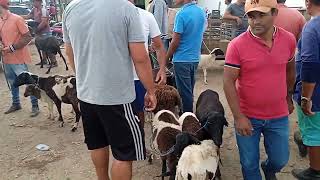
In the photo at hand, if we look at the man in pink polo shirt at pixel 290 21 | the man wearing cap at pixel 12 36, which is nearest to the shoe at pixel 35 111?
the man wearing cap at pixel 12 36

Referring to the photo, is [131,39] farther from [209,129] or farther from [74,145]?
[74,145]

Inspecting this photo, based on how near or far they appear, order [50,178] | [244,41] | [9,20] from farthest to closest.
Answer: [9,20], [50,178], [244,41]

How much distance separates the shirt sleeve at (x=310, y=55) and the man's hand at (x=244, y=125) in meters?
0.79

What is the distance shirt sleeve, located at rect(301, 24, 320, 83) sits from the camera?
3057 millimetres

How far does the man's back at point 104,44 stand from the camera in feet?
7.84

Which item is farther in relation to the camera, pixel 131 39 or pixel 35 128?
pixel 35 128

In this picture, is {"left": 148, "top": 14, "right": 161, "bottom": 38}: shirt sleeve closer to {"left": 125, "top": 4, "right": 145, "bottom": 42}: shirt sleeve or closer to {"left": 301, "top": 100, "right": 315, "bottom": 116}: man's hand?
{"left": 125, "top": 4, "right": 145, "bottom": 42}: shirt sleeve

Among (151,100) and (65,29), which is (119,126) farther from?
(65,29)

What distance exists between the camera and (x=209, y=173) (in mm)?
3326

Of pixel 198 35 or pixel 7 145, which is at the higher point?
pixel 198 35

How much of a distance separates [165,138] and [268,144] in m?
1.29

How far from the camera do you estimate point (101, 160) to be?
2971 millimetres

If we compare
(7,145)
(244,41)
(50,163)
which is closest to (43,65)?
(7,145)

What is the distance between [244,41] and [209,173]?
137cm
